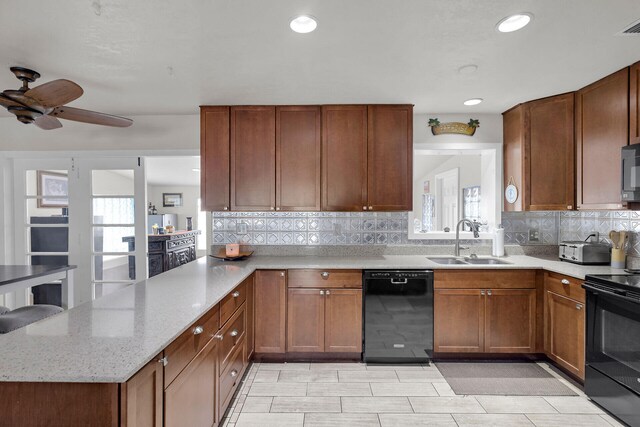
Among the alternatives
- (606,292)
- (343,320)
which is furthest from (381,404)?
(606,292)

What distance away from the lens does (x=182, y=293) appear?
1884 millimetres

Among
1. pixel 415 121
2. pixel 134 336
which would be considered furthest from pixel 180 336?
pixel 415 121

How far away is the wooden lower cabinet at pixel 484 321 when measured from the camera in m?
2.79

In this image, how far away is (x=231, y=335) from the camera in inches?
83.6

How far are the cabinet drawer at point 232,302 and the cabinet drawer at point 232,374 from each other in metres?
0.30

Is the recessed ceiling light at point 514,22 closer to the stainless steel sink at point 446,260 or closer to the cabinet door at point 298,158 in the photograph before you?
the cabinet door at point 298,158

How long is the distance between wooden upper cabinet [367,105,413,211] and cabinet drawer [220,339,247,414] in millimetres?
1666

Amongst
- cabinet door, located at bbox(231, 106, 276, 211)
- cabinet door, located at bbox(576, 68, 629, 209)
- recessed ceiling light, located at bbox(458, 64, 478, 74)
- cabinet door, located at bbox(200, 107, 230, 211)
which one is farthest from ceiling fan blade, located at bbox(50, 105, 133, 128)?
cabinet door, located at bbox(576, 68, 629, 209)

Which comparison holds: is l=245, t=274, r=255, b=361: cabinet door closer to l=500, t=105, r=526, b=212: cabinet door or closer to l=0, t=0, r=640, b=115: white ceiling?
l=0, t=0, r=640, b=115: white ceiling

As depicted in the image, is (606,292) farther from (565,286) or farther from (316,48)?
(316,48)

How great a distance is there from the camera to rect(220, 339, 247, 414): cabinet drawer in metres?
1.96

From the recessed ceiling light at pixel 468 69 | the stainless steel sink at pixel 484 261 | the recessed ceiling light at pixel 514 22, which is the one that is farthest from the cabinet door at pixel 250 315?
the recessed ceiling light at pixel 514 22

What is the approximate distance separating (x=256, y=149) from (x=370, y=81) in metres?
1.24

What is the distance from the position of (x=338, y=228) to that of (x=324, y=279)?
0.74 m
